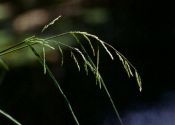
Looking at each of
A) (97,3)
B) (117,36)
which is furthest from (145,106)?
(97,3)

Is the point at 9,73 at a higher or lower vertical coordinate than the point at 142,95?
higher

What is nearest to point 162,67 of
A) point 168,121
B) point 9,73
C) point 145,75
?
point 145,75

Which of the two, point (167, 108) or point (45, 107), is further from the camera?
point (45, 107)

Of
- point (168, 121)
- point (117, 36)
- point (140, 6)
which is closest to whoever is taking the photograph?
point (168, 121)

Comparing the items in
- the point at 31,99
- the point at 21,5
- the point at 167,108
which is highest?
the point at 21,5

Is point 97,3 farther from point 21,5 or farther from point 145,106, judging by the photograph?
point 145,106

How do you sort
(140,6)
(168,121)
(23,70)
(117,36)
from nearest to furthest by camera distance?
(168,121) → (23,70) → (117,36) → (140,6)

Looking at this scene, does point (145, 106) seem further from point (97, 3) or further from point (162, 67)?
point (97, 3)
